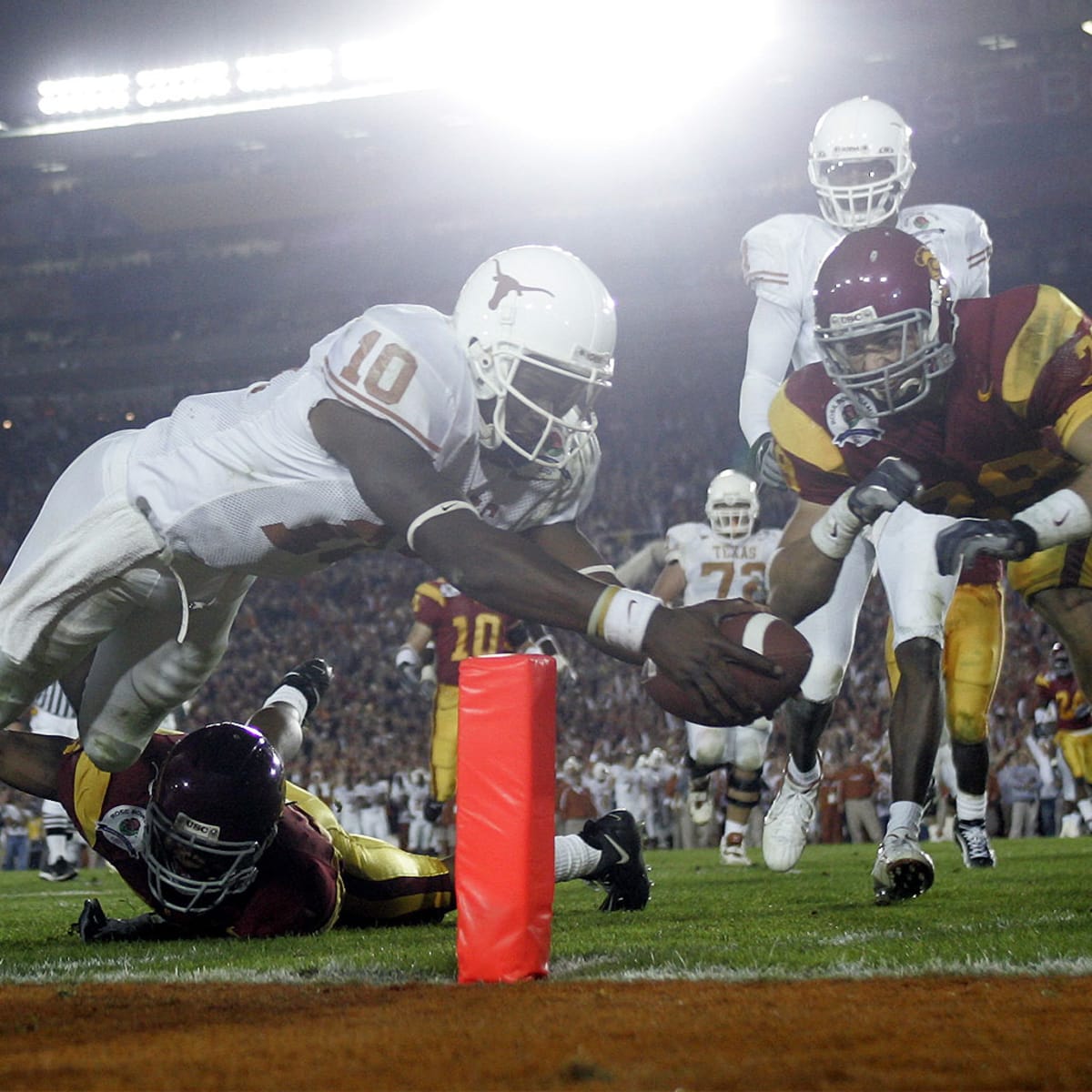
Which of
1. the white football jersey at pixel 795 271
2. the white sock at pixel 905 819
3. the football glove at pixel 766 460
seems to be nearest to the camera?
the white sock at pixel 905 819

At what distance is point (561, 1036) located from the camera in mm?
→ 2230

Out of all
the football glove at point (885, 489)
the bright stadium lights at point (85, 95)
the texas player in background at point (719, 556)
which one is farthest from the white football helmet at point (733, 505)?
the bright stadium lights at point (85, 95)

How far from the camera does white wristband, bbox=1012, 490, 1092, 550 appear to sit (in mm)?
3992

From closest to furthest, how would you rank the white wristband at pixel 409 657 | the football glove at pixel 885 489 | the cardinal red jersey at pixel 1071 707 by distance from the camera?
the football glove at pixel 885 489 → the cardinal red jersey at pixel 1071 707 → the white wristband at pixel 409 657

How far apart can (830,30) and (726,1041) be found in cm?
1890

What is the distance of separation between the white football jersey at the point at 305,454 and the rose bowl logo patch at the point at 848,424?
116 cm

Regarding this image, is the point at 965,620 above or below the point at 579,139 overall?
below

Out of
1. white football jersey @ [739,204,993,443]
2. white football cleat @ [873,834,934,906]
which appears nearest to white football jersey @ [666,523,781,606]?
white football jersey @ [739,204,993,443]

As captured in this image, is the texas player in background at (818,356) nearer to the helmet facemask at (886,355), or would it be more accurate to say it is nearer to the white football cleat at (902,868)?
the helmet facemask at (886,355)

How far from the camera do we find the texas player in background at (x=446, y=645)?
8141 millimetres

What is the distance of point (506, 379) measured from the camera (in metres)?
3.41

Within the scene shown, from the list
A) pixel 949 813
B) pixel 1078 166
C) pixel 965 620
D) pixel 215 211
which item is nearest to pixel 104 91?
pixel 215 211

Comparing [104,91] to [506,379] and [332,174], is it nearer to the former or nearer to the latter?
[332,174]

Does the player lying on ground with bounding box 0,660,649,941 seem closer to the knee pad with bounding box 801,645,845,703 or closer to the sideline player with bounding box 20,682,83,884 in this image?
the knee pad with bounding box 801,645,845,703
